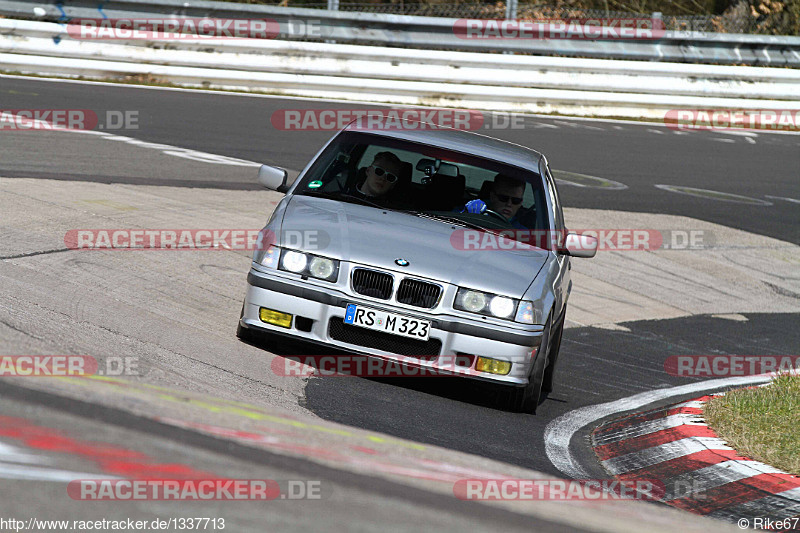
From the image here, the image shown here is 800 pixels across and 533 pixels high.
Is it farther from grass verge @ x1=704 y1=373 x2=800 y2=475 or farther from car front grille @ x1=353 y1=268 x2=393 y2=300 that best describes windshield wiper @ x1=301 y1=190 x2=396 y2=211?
grass verge @ x1=704 y1=373 x2=800 y2=475

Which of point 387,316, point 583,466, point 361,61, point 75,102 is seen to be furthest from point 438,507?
point 361,61

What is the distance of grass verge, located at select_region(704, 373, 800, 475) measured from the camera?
221 inches

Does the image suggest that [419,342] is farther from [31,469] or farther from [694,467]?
[31,469]

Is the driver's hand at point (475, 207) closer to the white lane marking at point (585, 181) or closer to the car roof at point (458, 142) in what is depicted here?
the car roof at point (458, 142)

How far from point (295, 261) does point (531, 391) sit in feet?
Answer: 5.21

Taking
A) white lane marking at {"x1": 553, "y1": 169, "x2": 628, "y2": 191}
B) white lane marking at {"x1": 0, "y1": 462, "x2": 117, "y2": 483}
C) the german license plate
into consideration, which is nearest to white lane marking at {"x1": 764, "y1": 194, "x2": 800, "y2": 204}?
white lane marking at {"x1": 553, "y1": 169, "x2": 628, "y2": 191}

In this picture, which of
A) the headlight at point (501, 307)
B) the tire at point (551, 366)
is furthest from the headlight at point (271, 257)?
the tire at point (551, 366)

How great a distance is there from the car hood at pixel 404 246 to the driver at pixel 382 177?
9.8 inches

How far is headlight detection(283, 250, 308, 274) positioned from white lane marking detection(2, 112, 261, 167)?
283 inches

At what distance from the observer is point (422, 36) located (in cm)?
1995

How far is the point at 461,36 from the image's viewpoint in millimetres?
20016

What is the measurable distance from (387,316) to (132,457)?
290 cm

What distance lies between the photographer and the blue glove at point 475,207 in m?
7.19

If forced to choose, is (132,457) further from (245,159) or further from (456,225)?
(245,159)
